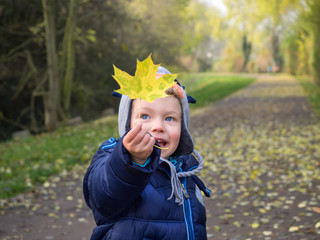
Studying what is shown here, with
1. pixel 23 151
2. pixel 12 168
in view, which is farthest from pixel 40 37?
pixel 12 168

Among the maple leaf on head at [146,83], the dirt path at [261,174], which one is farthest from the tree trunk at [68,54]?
the maple leaf on head at [146,83]

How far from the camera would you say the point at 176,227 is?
1839mm

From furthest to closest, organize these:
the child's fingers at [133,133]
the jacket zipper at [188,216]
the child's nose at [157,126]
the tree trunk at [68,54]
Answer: the tree trunk at [68,54] < the jacket zipper at [188,216] < the child's nose at [157,126] < the child's fingers at [133,133]

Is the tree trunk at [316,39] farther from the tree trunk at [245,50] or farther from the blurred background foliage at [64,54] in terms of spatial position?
the tree trunk at [245,50]

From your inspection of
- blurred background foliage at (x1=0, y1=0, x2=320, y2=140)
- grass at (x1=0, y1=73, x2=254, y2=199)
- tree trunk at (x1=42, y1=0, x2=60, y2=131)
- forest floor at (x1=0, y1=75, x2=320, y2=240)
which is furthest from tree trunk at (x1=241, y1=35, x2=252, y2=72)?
grass at (x1=0, y1=73, x2=254, y2=199)

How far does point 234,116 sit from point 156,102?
1082cm

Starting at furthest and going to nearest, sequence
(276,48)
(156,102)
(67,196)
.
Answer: (276,48), (67,196), (156,102)

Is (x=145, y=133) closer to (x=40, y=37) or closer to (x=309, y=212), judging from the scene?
(x=309, y=212)

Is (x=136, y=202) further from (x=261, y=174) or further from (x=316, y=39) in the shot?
(x=316, y=39)

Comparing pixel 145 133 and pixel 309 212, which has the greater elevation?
pixel 145 133

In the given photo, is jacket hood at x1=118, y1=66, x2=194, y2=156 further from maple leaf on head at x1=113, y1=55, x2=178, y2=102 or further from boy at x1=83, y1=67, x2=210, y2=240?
maple leaf on head at x1=113, y1=55, x2=178, y2=102

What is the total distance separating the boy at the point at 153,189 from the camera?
1625 mm

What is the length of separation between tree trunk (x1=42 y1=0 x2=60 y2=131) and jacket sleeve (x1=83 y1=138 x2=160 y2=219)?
941cm

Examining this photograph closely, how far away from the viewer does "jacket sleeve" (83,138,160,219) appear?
1.49 metres
